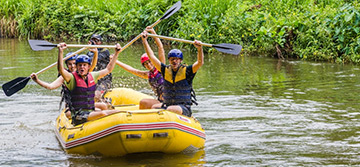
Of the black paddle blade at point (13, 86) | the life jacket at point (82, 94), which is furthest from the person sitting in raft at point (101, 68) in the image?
the life jacket at point (82, 94)

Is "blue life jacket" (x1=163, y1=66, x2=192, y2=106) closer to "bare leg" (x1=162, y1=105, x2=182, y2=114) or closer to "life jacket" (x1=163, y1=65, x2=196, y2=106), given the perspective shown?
"life jacket" (x1=163, y1=65, x2=196, y2=106)

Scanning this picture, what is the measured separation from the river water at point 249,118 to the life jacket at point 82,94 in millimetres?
606

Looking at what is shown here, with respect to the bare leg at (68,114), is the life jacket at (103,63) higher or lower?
higher

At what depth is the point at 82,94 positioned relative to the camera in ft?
23.0

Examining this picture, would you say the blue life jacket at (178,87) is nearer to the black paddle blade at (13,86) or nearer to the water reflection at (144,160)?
the water reflection at (144,160)

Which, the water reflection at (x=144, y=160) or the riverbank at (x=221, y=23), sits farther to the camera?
the riverbank at (x=221, y=23)

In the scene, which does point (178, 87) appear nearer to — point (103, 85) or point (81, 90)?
point (81, 90)

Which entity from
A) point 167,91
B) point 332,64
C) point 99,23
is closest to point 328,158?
point 167,91

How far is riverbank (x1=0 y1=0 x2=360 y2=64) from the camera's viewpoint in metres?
14.5

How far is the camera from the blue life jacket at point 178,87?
23.4ft

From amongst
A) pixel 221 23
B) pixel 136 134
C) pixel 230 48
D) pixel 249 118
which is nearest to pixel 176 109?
pixel 136 134

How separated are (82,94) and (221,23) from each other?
9.93 meters

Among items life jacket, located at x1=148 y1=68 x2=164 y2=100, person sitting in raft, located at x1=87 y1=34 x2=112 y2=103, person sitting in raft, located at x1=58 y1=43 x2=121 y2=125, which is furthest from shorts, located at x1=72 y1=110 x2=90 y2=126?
person sitting in raft, located at x1=87 y1=34 x2=112 y2=103

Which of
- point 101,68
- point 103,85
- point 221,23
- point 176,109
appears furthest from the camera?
point 221,23
